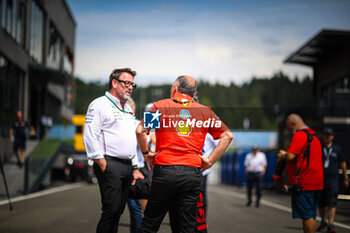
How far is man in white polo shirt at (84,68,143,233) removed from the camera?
15.5 feet

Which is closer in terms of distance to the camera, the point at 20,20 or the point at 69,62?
the point at 20,20

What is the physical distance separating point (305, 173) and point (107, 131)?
278cm

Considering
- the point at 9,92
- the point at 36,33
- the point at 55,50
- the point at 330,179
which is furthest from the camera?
the point at 55,50

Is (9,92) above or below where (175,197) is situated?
above

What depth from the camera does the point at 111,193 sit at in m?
4.72

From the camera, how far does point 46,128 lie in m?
32.9

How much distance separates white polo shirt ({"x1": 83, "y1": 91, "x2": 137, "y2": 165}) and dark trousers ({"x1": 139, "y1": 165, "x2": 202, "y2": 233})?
0.93 meters

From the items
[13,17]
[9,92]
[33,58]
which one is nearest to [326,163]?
[9,92]

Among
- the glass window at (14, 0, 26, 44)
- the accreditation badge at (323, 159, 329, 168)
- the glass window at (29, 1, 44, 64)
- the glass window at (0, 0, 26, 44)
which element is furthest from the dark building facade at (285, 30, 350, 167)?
the glass window at (29, 1, 44, 64)

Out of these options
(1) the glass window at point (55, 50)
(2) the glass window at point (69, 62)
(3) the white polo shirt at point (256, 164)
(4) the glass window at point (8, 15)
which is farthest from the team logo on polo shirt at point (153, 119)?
(2) the glass window at point (69, 62)

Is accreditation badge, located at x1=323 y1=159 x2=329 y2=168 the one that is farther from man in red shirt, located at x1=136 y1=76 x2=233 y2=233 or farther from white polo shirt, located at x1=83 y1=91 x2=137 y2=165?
man in red shirt, located at x1=136 y1=76 x2=233 y2=233

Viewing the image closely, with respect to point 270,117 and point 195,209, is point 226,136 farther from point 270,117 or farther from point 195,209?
point 270,117

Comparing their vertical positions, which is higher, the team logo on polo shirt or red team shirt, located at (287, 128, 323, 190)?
the team logo on polo shirt

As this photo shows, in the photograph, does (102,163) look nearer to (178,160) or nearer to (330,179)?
(178,160)
